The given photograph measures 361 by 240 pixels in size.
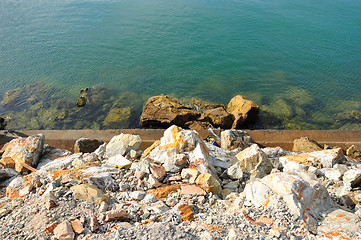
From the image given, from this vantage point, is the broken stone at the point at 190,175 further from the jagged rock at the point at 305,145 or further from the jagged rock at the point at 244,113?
the jagged rock at the point at 244,113

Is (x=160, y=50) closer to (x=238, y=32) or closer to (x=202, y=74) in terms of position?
(x=202, y=74)

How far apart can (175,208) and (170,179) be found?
705mm

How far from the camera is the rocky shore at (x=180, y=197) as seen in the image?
327 cm

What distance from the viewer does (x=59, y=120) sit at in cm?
1036

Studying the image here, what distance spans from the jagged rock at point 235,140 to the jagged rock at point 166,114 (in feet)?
8.31

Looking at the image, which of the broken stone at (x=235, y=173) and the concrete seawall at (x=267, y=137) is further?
the concrete seawall at (x=267, y=137)

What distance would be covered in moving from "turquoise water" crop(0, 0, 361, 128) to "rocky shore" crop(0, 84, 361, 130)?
0.38 meters

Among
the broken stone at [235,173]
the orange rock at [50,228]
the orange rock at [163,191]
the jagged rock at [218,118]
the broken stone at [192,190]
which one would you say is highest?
the orange rock at [50,228]

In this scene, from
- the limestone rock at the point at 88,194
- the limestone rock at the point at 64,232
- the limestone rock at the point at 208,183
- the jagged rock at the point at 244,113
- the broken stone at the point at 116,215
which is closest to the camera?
the limestone rock at the point at 64,232

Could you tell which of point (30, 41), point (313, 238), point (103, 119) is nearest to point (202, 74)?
point (103, 119)

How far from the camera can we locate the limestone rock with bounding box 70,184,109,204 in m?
3.73

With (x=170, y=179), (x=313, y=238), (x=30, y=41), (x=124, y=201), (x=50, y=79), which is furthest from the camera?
(x=30, y=41)

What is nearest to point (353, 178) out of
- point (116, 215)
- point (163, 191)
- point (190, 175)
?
point (190, 175)

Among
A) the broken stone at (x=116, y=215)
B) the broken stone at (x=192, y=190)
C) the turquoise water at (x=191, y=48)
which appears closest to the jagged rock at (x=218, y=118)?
the turquoise water at (x=191, y=48)
